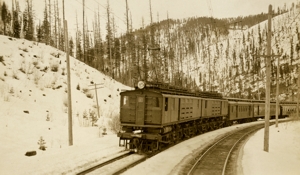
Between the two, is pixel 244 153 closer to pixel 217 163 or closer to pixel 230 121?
pixel 217 163

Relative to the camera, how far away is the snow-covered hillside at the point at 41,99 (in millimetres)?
15555

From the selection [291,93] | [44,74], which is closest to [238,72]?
[291,93]

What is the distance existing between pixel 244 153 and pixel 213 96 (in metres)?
12.4

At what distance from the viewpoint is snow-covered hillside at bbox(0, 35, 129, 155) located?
51.0ft

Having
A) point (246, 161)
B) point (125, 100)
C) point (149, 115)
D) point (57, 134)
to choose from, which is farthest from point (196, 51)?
point (246, 161)

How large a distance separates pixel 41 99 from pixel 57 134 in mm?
6173

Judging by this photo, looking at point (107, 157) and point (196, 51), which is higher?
point (196, 51)

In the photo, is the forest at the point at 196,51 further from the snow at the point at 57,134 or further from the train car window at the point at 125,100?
the train car window at the point at 125,100

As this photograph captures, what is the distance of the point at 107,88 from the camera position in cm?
3412

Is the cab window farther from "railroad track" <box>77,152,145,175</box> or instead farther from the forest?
the forest

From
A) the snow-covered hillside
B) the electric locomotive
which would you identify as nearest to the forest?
the snow-covered hillside

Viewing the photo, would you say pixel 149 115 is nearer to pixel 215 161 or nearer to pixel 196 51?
pixel 215 161

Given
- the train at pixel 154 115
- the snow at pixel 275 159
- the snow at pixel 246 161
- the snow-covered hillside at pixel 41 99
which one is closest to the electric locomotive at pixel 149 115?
the train at pixel 154 115

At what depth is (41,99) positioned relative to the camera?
22.0 metres
